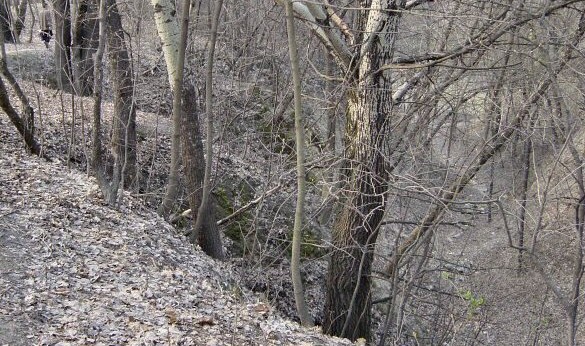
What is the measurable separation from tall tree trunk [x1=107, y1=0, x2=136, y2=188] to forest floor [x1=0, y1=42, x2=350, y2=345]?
0.75m

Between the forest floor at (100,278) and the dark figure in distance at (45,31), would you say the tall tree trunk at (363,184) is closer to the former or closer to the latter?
the forest floor at (100,278)

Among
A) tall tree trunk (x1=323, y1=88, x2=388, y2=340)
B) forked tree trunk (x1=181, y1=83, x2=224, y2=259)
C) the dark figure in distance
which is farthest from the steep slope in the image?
the dark figure in distance

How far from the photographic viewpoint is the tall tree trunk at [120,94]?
28.0ft

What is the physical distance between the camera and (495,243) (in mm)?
19203

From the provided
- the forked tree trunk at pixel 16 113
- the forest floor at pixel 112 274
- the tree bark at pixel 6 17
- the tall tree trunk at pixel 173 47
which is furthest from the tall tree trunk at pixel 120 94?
the tree bark at pixel 6 17

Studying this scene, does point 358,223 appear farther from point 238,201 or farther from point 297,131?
point 238,201

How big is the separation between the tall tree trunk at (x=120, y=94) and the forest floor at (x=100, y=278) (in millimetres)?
754

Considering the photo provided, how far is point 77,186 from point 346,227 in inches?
139

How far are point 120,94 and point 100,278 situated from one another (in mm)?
3970

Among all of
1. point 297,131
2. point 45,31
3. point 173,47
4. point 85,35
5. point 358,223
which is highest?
point 45,31

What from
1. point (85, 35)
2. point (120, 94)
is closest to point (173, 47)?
point (120, 94)

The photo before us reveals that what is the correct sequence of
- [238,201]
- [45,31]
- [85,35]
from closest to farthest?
[238,201] → [85,35] → [45,31]

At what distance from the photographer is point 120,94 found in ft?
29.5

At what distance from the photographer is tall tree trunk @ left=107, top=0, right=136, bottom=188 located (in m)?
8.52
